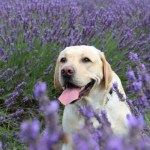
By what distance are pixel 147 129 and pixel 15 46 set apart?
217 centimetres

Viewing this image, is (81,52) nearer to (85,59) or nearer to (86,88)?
(85,59)

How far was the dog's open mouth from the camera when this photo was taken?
9.07ft

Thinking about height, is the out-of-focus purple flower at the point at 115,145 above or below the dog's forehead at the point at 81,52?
above

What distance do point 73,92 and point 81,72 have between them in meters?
0.16

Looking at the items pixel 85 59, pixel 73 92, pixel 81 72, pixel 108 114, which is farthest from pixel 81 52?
pixel 108 114

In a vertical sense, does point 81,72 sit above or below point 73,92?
above

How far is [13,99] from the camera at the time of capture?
3301mm

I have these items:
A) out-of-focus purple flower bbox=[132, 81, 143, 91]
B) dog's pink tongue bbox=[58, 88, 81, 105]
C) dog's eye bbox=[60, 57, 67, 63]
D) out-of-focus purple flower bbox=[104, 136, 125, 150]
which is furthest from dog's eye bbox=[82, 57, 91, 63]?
out-of-focus purple flower bbox=[104, 136, 125, 150]

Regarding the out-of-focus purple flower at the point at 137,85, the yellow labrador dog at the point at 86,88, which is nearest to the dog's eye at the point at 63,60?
the yellow labrador dog at the point at 86,88

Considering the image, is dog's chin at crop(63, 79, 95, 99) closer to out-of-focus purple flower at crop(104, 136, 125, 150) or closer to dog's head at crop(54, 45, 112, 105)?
dog's head at crop(54, 45, 112, 105)

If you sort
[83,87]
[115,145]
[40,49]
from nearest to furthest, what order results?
[115,145], [83,87], [40,49]

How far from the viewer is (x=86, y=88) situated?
9.53 ft

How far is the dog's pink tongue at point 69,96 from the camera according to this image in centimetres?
276

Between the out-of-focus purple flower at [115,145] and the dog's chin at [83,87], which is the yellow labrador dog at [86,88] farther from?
the out-of-focus purple flower at [115,145]
